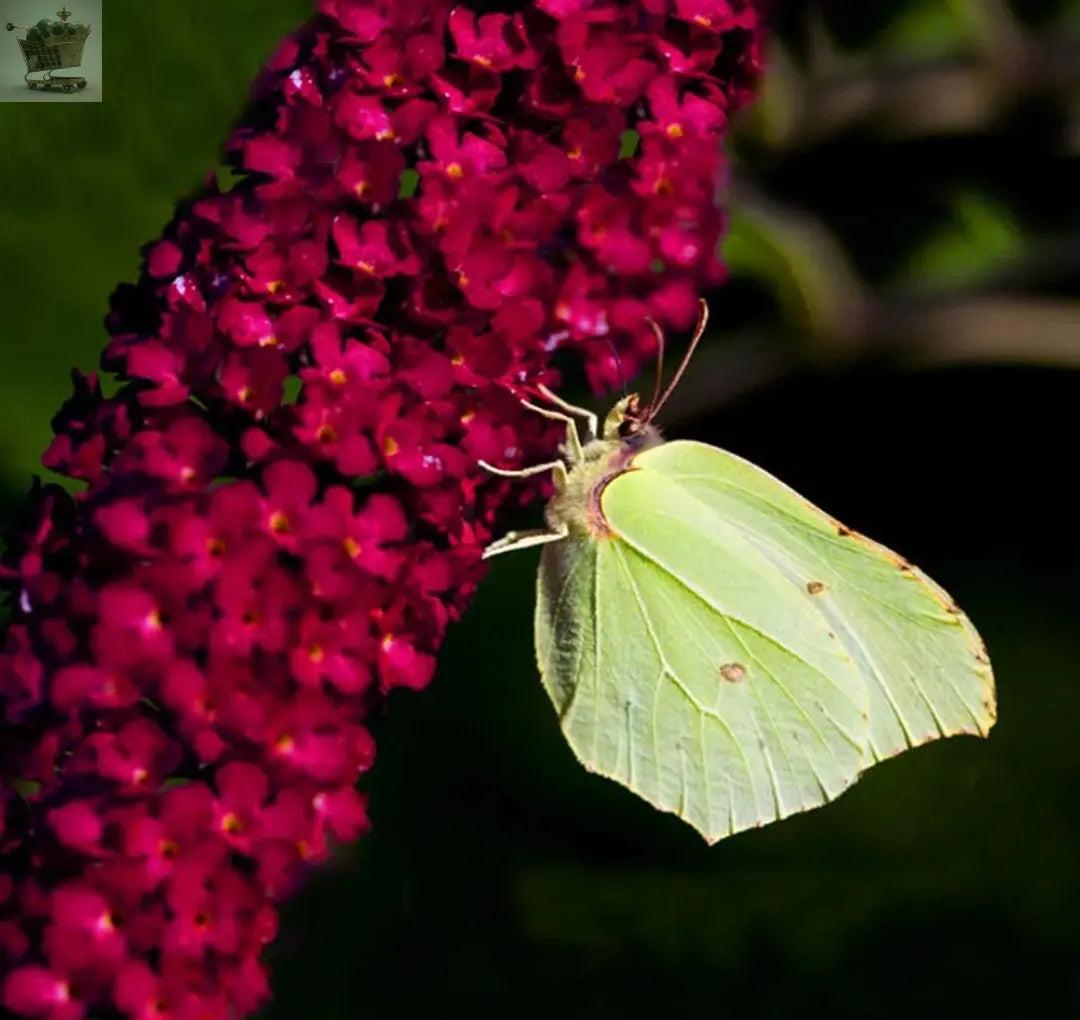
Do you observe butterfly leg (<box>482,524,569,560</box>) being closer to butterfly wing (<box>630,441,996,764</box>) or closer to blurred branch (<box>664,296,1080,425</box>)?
butterfly wing (<box>630,441,996,764</box>)

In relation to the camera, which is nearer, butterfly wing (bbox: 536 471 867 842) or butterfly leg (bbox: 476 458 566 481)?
butterfly leg (bbox: 476 458 566 481)

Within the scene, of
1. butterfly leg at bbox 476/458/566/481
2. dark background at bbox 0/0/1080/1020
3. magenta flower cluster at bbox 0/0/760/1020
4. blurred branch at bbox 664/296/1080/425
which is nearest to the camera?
magenta flower cluster at bbox 0/0/760/1020

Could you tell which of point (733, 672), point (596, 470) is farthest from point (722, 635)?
point (596, 470)

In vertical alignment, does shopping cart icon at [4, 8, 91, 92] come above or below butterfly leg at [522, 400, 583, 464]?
above

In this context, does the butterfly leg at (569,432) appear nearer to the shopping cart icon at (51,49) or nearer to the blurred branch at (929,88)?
the shopping cart icon at (51,49)

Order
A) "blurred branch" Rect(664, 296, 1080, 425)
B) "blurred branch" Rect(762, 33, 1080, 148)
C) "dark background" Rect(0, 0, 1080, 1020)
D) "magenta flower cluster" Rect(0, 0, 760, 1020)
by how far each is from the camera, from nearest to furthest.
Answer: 1. "magenta flower cluster" Rect(0, 0, 760, 1020)
2. "dark background" Rect(0, 0, 1080, 1020)
3. "blurred branch" Rect(664, 296, 1080, 425)
4. "blurred branch" Rect(762, 33, 1080, 148)

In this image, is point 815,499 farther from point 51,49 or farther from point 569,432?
point 51,49
